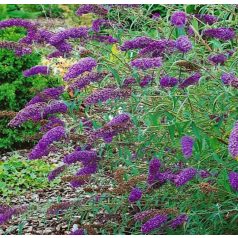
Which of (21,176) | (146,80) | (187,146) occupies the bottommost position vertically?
(21,176)

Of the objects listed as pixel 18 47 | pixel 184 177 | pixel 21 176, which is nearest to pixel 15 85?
pixel 21 176

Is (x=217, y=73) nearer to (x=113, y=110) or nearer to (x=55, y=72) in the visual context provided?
(x=113, y=110)

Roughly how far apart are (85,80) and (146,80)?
358mm

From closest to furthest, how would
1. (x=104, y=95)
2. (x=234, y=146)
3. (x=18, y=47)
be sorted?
(x=234, y=146) → (x=104, y=95) → (x=18, y=47)

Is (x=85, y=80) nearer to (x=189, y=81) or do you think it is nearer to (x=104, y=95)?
(x=104, y=95)

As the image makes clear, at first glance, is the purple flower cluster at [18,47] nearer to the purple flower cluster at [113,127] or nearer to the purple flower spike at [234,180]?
the purple flower cluster at [113,127]

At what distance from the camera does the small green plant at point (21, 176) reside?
5094 millimetres

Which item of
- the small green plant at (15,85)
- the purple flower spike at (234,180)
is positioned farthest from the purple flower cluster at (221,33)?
the small green plant at (15,85)

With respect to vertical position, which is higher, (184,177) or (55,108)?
(55,108)

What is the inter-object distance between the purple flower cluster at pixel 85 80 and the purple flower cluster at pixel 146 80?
226 mm

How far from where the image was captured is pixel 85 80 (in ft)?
11.0

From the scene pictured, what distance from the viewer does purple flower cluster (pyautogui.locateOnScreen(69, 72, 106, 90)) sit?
3.32m

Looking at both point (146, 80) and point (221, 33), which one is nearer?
point (146, 80)

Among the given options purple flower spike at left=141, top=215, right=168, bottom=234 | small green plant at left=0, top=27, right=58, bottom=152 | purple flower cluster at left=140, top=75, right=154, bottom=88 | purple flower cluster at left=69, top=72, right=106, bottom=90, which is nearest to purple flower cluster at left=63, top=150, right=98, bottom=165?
purple flower cluster at left=69, top=72, right=106, bottom=90
